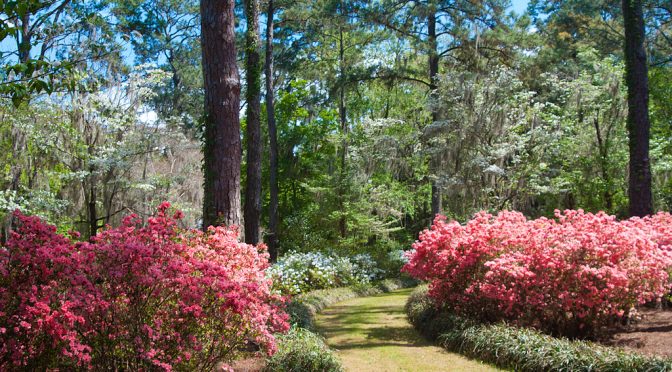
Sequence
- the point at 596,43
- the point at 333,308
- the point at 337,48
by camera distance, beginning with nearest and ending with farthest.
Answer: the point at 333,308, the point at 596,43, the point at 337,48

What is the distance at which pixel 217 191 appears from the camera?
5879mm

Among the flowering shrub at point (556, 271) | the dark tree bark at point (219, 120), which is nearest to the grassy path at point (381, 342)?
the flowering shrub at point (556, 271)

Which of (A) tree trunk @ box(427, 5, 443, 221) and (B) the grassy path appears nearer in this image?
(B) the grassy path

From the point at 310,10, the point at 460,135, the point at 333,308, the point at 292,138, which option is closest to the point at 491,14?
the point at 460,135

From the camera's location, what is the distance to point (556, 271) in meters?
6.21

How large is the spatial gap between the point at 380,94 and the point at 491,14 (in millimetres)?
10843

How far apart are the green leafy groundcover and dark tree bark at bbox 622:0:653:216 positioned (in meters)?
4.16

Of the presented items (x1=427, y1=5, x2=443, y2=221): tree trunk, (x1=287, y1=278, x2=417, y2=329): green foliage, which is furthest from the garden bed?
(x1=427, y1=5, x2=443, y2=221): tree trunk

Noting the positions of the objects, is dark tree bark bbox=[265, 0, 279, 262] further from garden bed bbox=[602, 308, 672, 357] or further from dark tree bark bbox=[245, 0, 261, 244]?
garden bed bbox=[602, 308, 672, 357]

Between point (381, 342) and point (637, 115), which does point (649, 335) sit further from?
point (637, 115)

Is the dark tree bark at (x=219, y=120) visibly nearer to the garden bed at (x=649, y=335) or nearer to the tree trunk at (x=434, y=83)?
the garden bed at (x=649, y=335)

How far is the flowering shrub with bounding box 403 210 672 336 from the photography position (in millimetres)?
5953

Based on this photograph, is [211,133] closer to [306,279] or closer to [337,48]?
[306,279]

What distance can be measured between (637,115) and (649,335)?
4.55 meters
